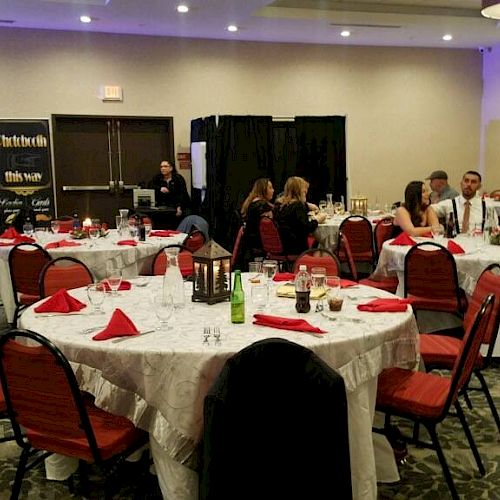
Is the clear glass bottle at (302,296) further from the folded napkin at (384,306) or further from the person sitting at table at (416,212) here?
the person sitting at table at (416,212)

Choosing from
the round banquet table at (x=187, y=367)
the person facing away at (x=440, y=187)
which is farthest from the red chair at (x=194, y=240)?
the person facing away at (x=440, y=187)

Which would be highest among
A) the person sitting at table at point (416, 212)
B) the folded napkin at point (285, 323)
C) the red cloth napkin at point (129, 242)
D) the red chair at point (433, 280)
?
the person sitting at table at point (416, 212)

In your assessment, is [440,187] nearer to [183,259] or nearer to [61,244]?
[183,259]

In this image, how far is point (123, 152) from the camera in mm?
9625

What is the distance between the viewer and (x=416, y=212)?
18.2ft

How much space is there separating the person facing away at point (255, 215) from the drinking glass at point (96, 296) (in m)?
4.04

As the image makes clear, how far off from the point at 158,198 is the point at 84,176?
1.16 meters

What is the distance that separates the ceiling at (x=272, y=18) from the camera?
7629 mm

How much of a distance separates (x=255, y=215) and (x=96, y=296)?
14.0 feet

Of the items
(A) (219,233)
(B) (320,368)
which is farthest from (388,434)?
(A) (219,233)

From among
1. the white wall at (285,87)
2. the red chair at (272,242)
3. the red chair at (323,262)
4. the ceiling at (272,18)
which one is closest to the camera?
the red chair at (323,262)

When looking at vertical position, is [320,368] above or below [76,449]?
above

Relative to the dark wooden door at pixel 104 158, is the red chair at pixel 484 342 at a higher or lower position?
lower

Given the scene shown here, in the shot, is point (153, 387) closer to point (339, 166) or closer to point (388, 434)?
point (388, 434)
